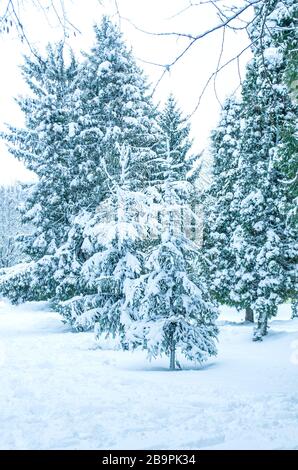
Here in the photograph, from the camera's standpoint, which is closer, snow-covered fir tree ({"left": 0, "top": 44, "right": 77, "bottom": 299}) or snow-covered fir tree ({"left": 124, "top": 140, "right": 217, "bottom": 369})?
snow-covered fir tree ({"left": 124, "top": 140, "right": 217, "bottom": 369})

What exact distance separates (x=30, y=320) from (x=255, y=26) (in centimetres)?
2658

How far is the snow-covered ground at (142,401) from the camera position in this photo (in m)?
5.41

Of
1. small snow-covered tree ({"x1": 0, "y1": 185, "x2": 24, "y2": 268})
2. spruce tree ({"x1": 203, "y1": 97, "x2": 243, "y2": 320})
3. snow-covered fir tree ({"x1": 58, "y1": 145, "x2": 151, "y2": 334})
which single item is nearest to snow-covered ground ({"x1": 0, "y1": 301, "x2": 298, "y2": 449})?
snow-covered fir tree ({"x1": 58, "y1": 145, "x2": 151, "y2": 334})

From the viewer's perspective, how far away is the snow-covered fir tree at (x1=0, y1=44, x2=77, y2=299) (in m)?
21.1

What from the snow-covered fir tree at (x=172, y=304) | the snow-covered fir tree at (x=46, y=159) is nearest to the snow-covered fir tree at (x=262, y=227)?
the snow-covered fir tree at (x=172, y=304)

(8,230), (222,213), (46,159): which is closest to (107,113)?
(46,159)

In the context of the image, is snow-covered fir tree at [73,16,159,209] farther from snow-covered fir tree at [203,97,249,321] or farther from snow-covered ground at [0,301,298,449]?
snow-covered ground at [0,301,298,449]

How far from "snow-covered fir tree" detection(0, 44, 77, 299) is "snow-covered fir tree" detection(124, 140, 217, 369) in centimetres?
978

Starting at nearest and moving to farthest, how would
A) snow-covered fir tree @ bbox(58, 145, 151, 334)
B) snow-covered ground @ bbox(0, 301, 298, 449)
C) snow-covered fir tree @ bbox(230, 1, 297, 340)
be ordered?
snow-covered ground @ bbox(0, 301, 298, 449) < snow-covered fir tree @ bbox(58, 145, 151, 334) < snow-covered fir tree @ bbox(230, 1, 297, 340)

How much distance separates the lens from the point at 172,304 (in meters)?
12.0

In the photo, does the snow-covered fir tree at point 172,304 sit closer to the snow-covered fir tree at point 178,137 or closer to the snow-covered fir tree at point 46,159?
the snow-covered fir tree at point 178,137

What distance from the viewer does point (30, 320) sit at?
27484mm

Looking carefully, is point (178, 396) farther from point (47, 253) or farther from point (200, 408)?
point (47, 253)

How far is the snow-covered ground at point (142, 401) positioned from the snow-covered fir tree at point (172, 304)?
0.75 m
